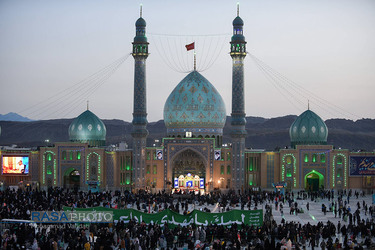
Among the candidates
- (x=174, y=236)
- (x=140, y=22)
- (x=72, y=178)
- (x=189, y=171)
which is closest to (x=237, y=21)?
(x=140, y=22)

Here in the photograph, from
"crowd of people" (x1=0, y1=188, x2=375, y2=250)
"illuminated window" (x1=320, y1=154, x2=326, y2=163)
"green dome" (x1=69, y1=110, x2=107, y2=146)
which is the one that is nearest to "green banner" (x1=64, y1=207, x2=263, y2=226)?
"crowd of people" (x1=0, y1=188, x2=375, y2=250)

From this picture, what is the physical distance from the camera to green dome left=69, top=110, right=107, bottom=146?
5697 cm

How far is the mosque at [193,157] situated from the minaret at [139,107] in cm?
9

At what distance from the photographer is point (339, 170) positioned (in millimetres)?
53719

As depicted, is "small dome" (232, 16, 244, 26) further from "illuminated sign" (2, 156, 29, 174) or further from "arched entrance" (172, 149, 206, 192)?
"illuminated sign" (2, 156, 29, 174)

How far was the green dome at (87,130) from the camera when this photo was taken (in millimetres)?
56969

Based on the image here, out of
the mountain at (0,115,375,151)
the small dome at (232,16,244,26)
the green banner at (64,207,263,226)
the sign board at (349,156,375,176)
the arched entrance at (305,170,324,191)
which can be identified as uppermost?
the small dome at (232,16,244,26)

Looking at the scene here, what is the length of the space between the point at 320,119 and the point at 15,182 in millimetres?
28044

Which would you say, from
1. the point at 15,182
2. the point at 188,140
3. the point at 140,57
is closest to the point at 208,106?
the point at 188,140

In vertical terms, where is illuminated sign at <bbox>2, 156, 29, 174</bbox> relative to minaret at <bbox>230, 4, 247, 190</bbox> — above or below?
below

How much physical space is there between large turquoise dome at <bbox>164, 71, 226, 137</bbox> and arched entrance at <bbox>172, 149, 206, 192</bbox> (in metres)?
2.04

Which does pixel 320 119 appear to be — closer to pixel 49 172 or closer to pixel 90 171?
pixel 90 171

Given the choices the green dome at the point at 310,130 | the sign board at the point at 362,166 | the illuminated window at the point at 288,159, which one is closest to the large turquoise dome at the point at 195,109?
the illuminated window at the point at 288,159

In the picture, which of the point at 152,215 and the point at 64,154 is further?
the point at 64,154
